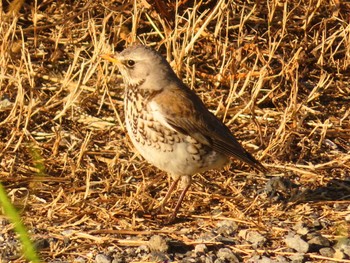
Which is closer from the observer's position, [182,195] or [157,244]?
[157,244]

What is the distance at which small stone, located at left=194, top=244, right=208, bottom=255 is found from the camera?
179 inches

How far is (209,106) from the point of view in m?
6.47

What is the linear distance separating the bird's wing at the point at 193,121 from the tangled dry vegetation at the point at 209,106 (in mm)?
417

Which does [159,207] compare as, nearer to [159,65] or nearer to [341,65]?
[159,65]

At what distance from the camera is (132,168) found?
227 inches

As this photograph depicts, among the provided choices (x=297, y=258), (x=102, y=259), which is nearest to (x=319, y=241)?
(x=297, y=258)

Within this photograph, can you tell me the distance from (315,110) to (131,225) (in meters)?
2.44

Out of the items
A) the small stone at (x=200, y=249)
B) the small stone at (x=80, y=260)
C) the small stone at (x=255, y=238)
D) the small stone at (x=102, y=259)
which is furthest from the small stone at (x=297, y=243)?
the small stone at (x=80, y=260)

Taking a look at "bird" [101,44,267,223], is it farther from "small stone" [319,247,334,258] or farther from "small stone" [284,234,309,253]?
"small stone" [319,247,334,258]

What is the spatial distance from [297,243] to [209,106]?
2.13 m

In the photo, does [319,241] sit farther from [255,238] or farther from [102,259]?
[102,259]

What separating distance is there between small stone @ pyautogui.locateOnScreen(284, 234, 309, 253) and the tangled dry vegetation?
0.01 metres

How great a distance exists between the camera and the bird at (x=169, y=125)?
4.87 metres

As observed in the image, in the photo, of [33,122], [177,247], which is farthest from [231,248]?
[33,122]
